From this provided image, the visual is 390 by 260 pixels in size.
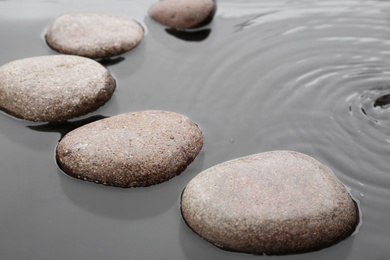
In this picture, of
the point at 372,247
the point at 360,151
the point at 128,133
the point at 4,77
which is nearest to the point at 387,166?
the point at 360,151

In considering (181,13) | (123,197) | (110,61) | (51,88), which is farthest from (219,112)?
(181,13)

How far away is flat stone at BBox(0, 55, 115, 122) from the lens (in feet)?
12.5

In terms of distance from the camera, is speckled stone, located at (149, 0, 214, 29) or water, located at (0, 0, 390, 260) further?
speckled stone, located at (149, 0, 214, 29)

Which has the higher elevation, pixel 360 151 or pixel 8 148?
pixel 360 151

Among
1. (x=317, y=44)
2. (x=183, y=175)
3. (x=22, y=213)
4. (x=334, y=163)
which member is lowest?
(x=22, y=213)

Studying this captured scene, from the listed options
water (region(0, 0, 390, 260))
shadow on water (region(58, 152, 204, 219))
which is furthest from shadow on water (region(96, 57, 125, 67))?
shadow on water (region(58, 152, 204, 219))

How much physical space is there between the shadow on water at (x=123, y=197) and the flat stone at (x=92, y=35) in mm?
1709

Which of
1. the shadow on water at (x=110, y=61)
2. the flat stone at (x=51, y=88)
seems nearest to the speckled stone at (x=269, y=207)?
the flat stone at (x=51, y=88)

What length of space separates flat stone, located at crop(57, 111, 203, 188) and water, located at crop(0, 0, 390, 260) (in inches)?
3.8

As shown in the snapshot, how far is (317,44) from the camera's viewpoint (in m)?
4.95

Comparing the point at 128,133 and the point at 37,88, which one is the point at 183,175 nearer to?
the point at 128,133

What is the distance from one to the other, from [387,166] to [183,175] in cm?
169

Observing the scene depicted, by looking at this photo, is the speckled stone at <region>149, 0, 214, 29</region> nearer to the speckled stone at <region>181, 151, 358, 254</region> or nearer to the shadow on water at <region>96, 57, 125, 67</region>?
the shadow on water at <region>96, 57, 125, 67</region>

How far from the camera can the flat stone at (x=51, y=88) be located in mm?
3820
